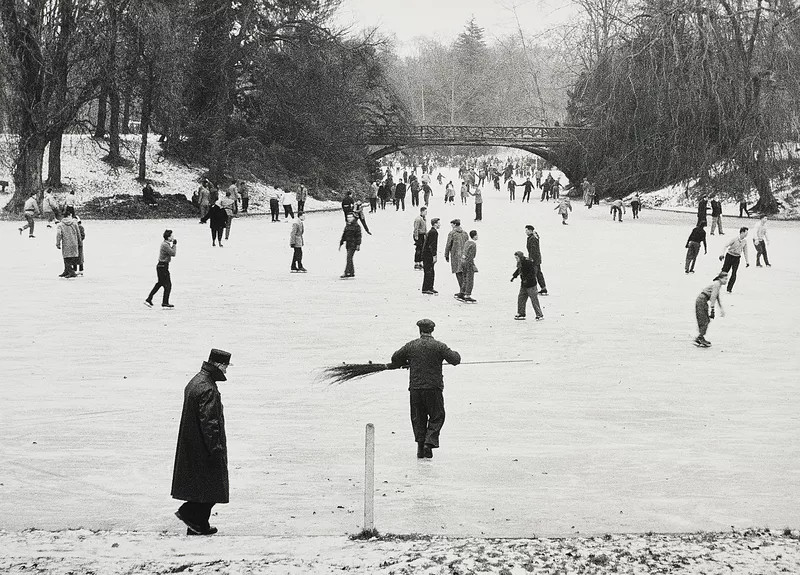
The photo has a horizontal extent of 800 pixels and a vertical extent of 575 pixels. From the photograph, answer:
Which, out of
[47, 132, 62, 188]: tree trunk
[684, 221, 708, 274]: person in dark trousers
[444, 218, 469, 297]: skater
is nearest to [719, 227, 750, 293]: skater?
[684, 221, 708, 274]: person in dark trousers

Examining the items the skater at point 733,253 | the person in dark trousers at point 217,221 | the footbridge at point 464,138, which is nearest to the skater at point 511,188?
the footbridge at point 464,138

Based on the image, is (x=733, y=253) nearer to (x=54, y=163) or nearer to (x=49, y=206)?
(x=49, y=206)

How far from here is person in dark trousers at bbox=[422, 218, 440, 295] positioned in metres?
21.3

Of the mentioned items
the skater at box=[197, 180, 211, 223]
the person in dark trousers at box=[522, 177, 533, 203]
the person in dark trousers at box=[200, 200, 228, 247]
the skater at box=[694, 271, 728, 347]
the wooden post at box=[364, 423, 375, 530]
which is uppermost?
the person in dark trousers at box=[522, 177, 533, 203]

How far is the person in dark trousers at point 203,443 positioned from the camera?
7.65 metres

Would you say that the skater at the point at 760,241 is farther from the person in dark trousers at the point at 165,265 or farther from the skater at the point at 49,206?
the skater at the point at 49,206

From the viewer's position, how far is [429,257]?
2142 centimetres

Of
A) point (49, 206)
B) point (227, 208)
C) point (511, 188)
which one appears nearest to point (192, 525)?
point (227, 208)

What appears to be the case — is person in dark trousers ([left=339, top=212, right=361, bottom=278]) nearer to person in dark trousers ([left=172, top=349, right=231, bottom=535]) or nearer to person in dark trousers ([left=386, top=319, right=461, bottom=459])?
person in dark trousers ([left=386, top=319, right=461, bottom=459])

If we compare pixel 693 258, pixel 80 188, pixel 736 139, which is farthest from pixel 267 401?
pixel 80 188

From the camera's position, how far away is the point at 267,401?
1288 cm

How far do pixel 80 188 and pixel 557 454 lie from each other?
41220mm

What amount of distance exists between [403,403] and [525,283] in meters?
6.12

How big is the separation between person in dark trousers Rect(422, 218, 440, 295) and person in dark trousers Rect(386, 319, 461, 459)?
10.9 metres
